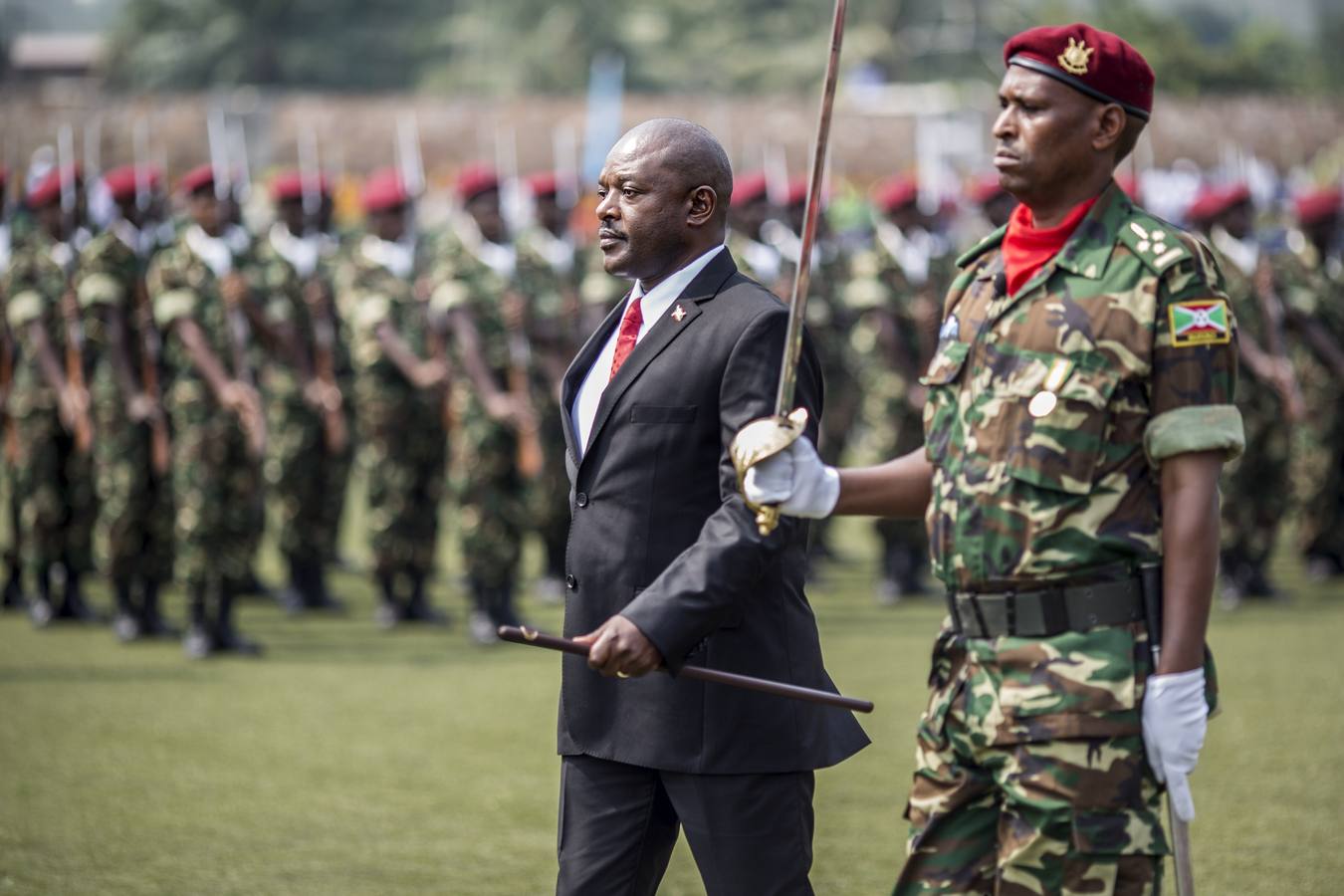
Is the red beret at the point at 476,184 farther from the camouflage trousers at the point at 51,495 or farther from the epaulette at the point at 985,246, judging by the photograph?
the epaulette at the point at 985,246

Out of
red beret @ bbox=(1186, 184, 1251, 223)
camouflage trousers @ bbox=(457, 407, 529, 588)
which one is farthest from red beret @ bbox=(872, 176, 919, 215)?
camouflage trousers @ bbox=(457, 407, 529, 588)

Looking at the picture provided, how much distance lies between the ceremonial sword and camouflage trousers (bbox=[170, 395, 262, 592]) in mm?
5942

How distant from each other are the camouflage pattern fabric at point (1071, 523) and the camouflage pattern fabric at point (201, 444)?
19.6ft

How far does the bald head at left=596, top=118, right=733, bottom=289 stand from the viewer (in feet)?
11.7

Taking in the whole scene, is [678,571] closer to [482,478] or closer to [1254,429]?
[482,478]

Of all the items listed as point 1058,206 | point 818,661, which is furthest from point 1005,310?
point 818,661

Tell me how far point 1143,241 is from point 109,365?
6.95 meters

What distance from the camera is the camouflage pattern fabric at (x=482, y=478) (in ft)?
30.6

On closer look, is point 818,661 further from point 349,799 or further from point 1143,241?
point 349,799

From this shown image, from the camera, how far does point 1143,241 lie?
10.5 ft

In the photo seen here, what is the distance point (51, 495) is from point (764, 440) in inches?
299

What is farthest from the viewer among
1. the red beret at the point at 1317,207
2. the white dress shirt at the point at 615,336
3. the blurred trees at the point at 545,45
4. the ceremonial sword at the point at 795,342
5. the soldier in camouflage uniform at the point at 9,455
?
the blurred trees at the point at 545,45

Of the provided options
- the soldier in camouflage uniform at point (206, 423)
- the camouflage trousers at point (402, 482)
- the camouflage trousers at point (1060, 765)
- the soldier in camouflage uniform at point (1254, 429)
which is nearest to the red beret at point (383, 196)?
the camouflage trousers at point (402, 482)

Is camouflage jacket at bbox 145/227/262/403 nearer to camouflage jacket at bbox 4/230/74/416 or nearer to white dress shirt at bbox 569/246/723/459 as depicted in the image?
camouflage jacket at bbox 4/230/74/416
